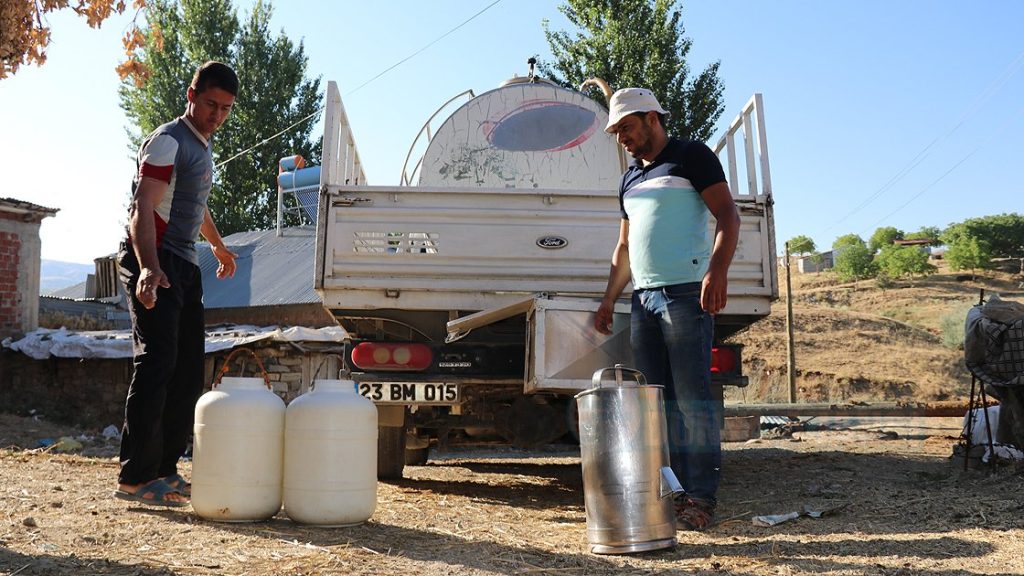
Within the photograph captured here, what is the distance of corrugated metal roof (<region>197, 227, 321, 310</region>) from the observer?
17.9 metres

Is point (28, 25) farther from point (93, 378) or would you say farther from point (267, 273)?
point (267, 273)

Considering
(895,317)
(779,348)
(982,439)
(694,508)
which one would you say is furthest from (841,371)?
(694,508)

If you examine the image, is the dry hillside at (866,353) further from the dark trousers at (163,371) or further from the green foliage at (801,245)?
the green foliage at (801,245)

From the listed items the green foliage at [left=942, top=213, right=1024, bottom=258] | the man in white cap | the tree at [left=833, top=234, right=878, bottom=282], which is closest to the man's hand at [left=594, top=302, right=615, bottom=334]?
the man in white cap

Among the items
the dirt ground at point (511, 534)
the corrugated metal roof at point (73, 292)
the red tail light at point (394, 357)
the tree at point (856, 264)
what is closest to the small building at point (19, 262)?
the dirt ground at point (511, 534)

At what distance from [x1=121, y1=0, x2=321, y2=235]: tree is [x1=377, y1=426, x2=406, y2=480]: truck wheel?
2471 centimetres

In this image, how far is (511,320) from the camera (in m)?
5.09

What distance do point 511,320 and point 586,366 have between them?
75 centimetres

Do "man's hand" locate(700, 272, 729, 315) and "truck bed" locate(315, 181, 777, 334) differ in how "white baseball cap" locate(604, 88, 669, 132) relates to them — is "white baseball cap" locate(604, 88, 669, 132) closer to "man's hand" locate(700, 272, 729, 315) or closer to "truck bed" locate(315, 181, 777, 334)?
"man's hand" locate(700, 272, 729, 315)

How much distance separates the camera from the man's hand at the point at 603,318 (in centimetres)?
448

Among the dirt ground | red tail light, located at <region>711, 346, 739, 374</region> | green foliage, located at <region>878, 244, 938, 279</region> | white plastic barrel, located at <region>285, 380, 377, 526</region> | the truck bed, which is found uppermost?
green foliage, located at <region>878, 244, 938, 279</region>

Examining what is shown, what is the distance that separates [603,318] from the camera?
4.49 meters

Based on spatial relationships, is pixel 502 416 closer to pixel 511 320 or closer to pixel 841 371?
pixel 511 320

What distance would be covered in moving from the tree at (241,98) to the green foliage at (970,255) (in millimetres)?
35589
